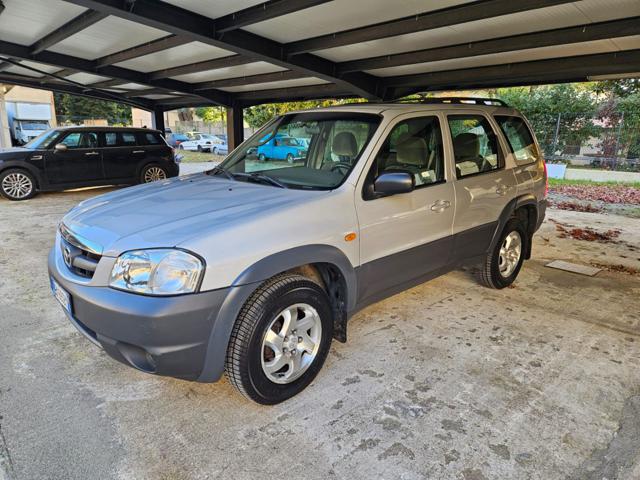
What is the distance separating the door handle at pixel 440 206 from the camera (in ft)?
11.1

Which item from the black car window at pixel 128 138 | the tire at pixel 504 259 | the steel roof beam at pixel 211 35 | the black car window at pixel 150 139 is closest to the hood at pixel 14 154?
the black car window at pixel 128 138

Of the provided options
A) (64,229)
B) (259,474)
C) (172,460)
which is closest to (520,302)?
(259,474)

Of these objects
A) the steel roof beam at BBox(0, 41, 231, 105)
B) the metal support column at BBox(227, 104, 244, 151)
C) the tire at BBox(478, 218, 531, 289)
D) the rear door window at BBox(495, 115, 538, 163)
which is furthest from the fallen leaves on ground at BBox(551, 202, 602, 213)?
the steel roof beam at BBox(0, 41, 231, 105)

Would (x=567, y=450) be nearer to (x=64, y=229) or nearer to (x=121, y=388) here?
(x=121, y=388)

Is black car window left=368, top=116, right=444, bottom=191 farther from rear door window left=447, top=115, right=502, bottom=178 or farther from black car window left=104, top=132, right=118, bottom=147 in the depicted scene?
black car window left=104, top=132, right=118, bottom=147

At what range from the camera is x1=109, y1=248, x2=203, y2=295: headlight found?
A: 2.12 metres

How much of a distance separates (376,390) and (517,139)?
10.5 feet

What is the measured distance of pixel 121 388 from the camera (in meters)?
2.75

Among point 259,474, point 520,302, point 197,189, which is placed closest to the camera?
point 259,474

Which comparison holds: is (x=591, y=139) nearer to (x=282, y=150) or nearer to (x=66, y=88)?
(x=282, y=150)

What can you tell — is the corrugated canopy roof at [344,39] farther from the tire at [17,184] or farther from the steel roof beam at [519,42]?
the tire at [17,184]

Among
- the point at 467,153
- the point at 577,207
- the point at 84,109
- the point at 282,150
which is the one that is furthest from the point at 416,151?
the point at 84,109

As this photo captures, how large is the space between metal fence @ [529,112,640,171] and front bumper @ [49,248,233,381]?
16.3m

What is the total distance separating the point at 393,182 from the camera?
9.16ft
